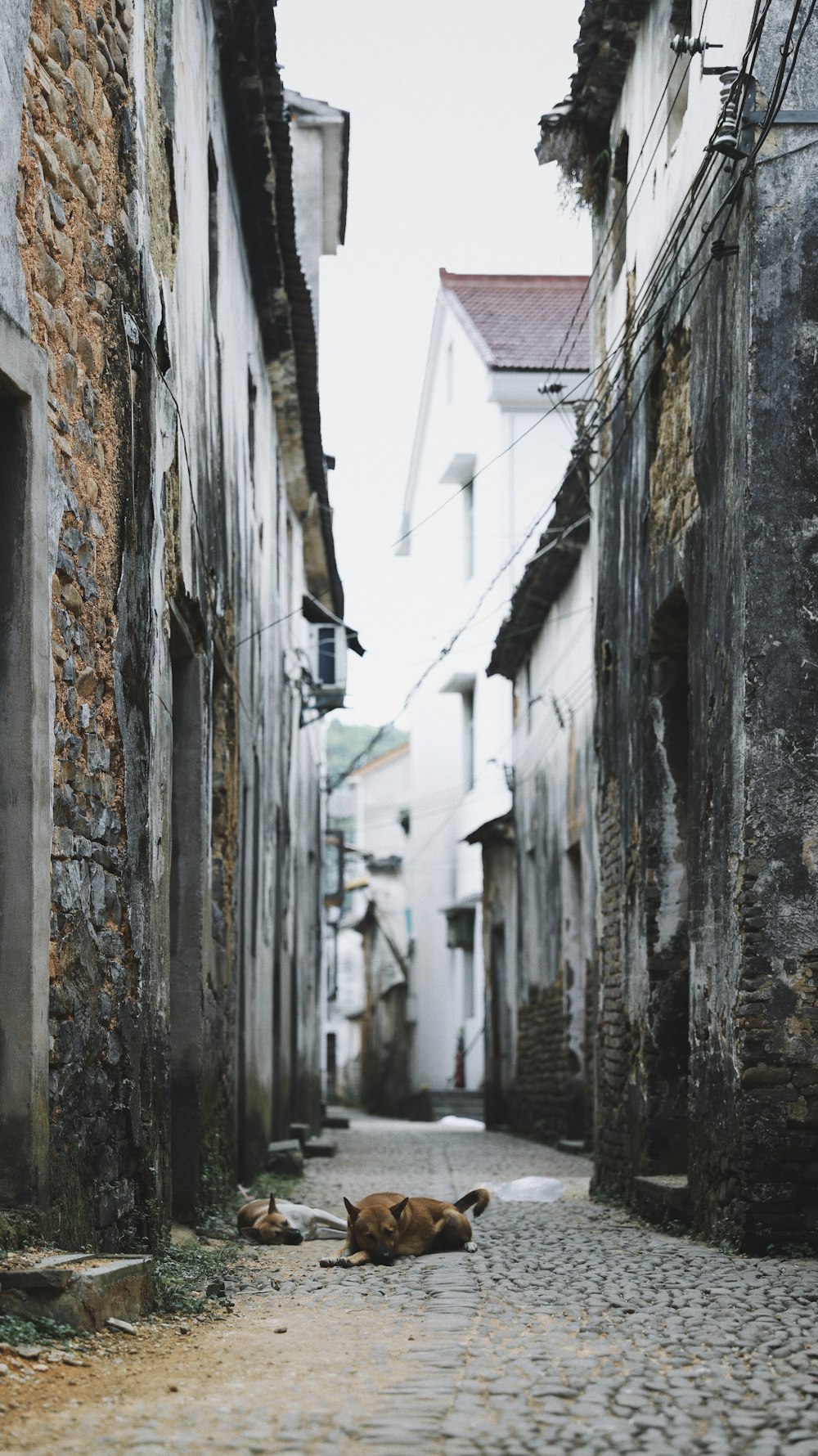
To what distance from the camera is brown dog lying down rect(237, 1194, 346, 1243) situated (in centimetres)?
891

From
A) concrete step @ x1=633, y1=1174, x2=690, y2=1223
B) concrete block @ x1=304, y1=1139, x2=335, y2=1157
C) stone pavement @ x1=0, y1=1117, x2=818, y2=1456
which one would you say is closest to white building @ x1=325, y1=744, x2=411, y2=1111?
concrete block @ x1=304, y1=1139, x2=335, y2=1157

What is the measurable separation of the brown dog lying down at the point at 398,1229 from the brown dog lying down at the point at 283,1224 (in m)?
0.76

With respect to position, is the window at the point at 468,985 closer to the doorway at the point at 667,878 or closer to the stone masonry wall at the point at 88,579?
the doorway at the point at 667,878

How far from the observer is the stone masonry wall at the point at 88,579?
5633 millimetres

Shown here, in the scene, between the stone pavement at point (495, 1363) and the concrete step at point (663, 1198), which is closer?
the stone pavement at point (495, 1363)

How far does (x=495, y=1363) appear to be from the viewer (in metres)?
5.06

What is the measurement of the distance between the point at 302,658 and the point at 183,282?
12.9 metres

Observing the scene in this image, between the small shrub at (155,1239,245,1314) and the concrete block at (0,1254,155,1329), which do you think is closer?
the concrete block at (0,1254,155,1329)

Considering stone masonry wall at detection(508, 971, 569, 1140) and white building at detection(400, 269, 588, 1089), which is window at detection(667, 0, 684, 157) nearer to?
stone masonry wall at detection(508, 971, 569, 1140)

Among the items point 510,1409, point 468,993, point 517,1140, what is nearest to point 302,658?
point 517,1140

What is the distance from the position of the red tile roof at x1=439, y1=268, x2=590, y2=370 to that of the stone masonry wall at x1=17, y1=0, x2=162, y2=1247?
1934cm

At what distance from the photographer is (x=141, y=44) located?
737 cm

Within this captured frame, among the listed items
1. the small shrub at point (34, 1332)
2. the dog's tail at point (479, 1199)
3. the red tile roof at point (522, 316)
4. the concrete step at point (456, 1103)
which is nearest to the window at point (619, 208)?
the dog's tail at point (479, 1199)

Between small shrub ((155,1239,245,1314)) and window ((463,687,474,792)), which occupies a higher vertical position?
window ((463,687,474,792))
